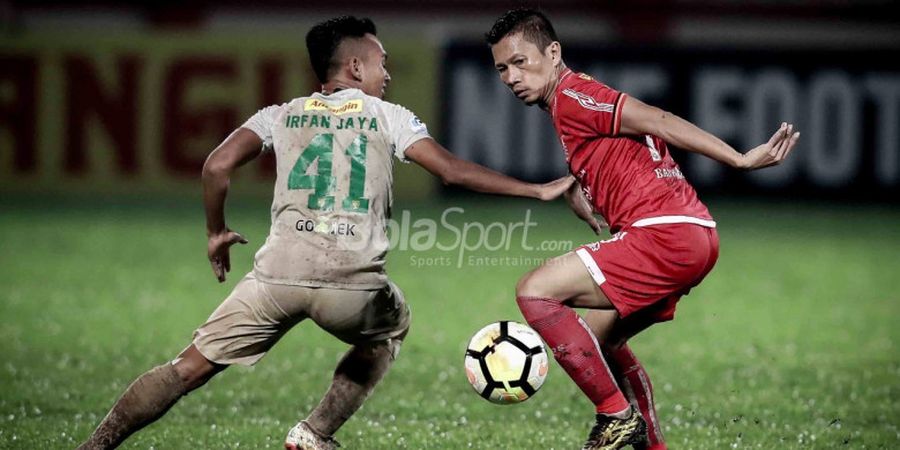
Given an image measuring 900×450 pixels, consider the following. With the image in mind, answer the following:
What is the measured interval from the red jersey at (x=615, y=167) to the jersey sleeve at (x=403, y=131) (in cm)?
63

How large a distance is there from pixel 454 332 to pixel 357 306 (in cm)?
458

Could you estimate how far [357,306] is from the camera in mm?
5648

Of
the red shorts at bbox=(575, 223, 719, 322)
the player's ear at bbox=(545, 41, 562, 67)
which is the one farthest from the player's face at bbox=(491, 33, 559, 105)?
the red shorts at bbox=(575, 223, 719, 322)

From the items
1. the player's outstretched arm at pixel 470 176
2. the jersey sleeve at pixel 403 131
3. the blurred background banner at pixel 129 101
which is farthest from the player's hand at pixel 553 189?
the blurred background banner at pixel 129 101

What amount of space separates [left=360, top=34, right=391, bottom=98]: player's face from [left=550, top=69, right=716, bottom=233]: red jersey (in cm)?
80

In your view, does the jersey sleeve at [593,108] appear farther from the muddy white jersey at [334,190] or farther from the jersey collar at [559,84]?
the muddy white jersey at [334,190]

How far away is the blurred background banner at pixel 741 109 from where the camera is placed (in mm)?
18219

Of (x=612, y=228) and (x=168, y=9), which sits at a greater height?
(x=612, y=228)

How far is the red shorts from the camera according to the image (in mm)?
5574

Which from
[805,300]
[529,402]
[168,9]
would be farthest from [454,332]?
[168,9]

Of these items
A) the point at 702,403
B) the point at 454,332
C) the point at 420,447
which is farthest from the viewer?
the point at 454,332

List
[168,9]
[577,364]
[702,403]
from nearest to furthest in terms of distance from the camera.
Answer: [577,364] < [702,403] < [168,9]

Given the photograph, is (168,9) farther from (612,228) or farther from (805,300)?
(612,228)

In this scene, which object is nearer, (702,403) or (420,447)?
(420,447)
